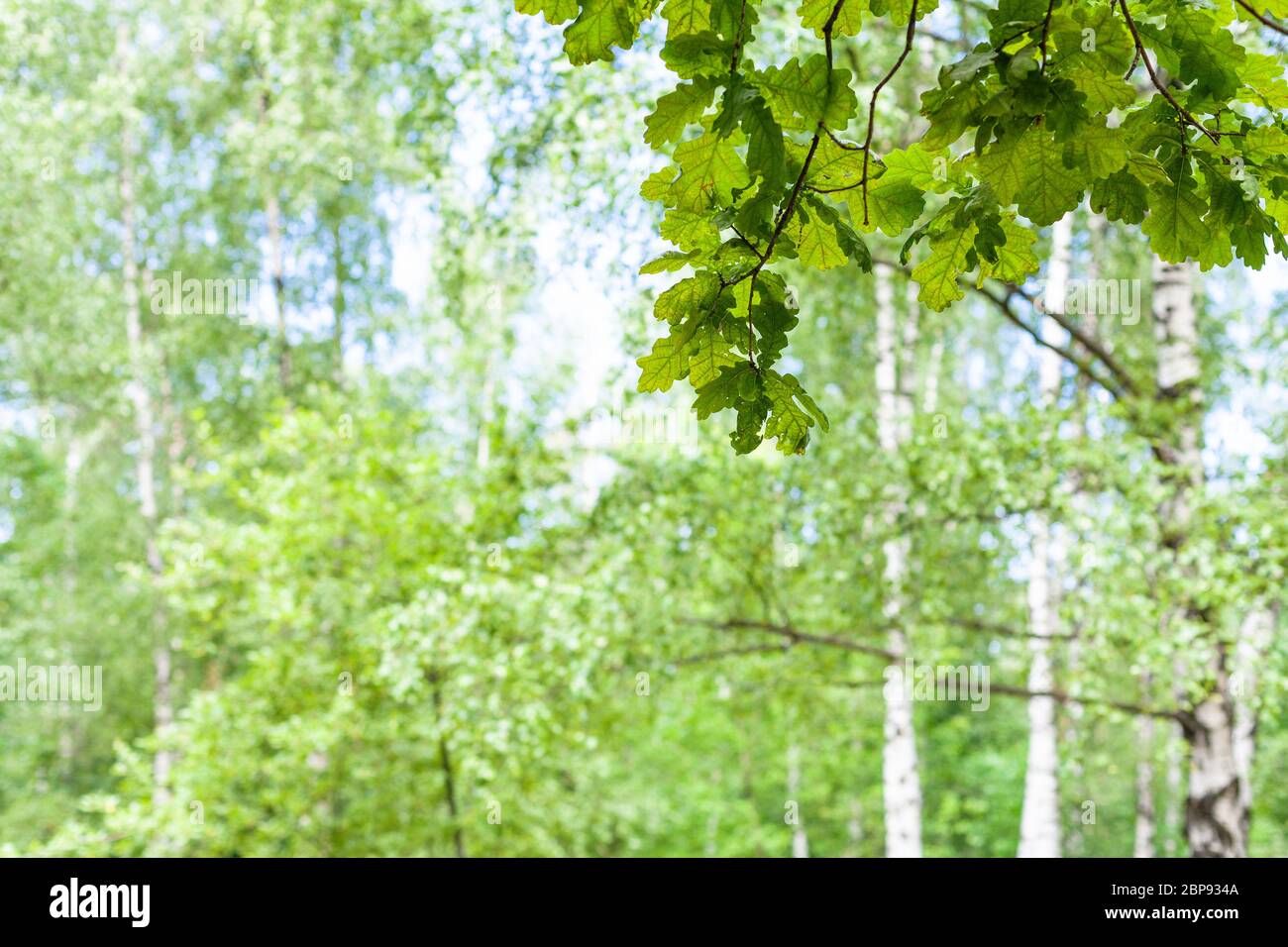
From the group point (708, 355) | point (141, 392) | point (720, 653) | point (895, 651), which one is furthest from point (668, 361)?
point (141, 392)

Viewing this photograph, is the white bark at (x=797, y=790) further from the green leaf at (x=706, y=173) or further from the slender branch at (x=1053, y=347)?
the green leaf at (x=706, y=173)

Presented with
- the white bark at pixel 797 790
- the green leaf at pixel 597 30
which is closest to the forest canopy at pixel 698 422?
the green leaf at pixel 597 30

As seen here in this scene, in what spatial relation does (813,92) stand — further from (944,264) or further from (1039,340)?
(1039,340)

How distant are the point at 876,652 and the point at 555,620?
186 cm

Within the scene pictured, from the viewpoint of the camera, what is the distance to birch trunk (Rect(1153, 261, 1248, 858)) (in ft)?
17.5

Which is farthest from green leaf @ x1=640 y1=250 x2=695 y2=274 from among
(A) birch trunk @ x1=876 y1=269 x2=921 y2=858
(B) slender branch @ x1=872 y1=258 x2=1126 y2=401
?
(A) birch trunk @ x1=876 y1=269 x2=921 y2=858

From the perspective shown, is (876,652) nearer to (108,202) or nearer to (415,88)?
(415,88)

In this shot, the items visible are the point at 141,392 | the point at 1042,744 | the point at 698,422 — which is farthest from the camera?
the point at 141,392

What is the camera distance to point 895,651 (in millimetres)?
6555

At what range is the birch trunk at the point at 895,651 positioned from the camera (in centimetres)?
637

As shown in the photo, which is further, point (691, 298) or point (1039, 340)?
point (1039, 340)

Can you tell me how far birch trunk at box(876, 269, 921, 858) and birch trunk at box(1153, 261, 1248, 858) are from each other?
1429 millimetres

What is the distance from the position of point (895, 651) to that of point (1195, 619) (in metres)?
1.77

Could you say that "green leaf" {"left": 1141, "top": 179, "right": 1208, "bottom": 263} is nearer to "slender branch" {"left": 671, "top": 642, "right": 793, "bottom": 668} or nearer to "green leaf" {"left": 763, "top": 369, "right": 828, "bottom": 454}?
"green leaf" {"left": 763, "top": 369, "right": 828, "bottom": 454}
